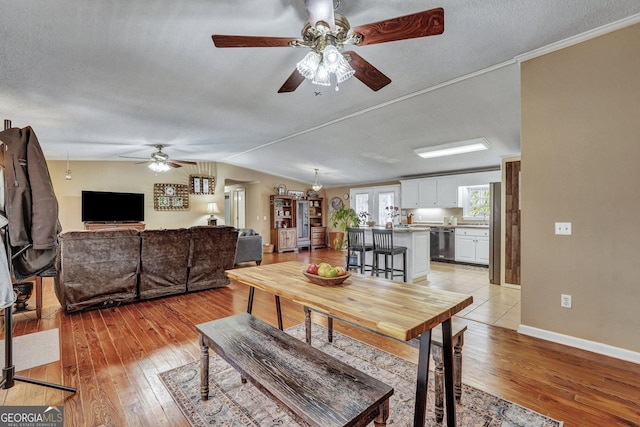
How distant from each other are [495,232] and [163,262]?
5.16 meters

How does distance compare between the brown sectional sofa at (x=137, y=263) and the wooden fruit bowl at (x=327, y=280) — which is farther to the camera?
the brown sectional sofa at (x=137, y=263)

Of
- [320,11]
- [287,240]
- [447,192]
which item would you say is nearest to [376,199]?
[447,192]

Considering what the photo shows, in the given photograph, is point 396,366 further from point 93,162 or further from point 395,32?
point 93,162

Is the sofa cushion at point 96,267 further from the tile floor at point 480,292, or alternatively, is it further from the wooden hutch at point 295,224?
the wooden hutch at point 295,224

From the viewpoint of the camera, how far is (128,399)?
6.00 ft

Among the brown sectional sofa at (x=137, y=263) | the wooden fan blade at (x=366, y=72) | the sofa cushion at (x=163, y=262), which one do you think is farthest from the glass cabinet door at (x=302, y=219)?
the wooden fan blade at (x=366, y=72)

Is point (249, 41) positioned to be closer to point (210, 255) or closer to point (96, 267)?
point (96, 267)

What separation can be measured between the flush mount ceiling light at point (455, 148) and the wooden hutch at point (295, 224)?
4.86m

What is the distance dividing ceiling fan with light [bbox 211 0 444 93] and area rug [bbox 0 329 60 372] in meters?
2.77

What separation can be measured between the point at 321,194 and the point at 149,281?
7419 millimetres

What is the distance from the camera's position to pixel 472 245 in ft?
20.3

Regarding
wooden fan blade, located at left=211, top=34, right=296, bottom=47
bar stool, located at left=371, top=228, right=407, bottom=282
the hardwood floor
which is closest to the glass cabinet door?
bar stool, located at left=371, top=228, right=407, bottom=282

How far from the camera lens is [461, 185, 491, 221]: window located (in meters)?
6.57

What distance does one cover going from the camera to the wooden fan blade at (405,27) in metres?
1.52
